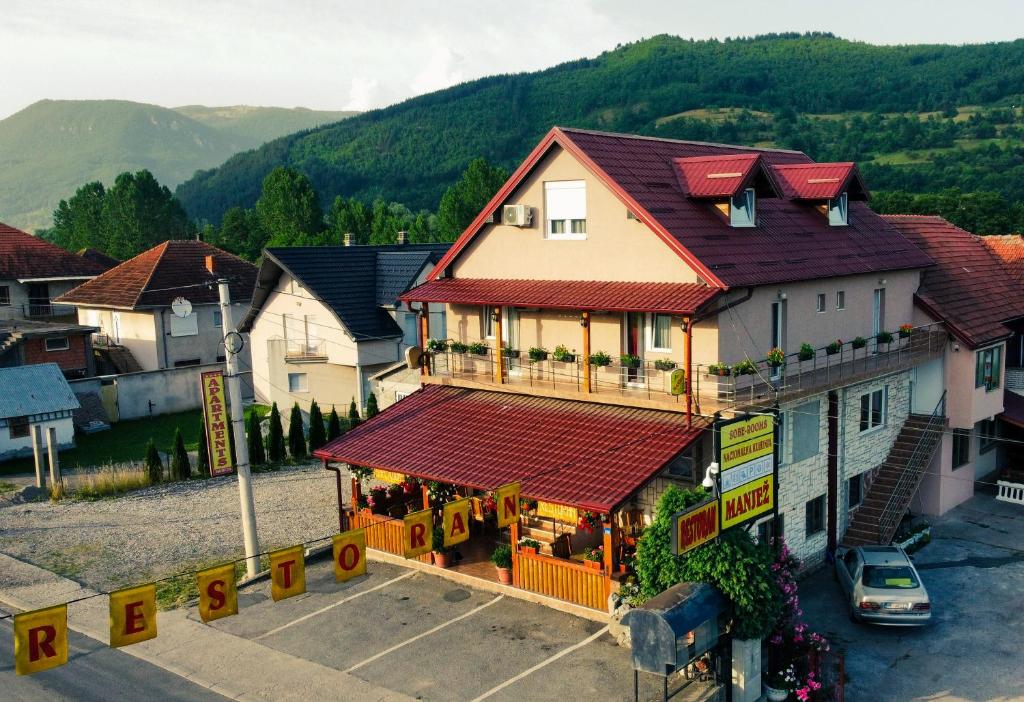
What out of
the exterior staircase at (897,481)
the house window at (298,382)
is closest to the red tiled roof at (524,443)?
the exterior staircase at (897,481)

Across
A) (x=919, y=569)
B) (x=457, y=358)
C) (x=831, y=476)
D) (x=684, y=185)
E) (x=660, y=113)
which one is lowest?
(x=919, y=569)

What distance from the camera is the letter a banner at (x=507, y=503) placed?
21891 mm

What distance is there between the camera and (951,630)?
76.4 ft

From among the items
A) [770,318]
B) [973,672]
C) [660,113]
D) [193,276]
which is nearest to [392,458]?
[770,318]

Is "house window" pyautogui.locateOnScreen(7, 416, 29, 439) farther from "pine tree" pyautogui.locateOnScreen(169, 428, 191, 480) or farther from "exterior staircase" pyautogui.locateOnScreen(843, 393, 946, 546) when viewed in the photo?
"exterior staircase" pyautogui.locateOnScreen(843, 393, 946, 546)

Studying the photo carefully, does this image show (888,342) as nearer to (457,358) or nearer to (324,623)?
(457,358)

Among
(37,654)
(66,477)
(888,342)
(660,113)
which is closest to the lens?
(37,654)

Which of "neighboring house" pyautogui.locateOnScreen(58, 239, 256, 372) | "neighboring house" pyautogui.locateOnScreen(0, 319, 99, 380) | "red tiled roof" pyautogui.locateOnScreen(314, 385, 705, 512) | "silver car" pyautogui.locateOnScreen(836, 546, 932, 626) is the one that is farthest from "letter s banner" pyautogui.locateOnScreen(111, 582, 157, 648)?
"neighboring house" pyautogui.locateOnScreen(58, 239, 256, 372)

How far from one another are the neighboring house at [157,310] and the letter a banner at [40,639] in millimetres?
37627

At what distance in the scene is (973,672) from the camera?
829 inches

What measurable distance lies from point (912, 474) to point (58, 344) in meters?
40.9

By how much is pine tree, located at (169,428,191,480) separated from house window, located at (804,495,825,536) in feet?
74.4

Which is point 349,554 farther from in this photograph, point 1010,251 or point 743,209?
point 1010,251

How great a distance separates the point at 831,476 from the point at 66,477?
92.6ft
